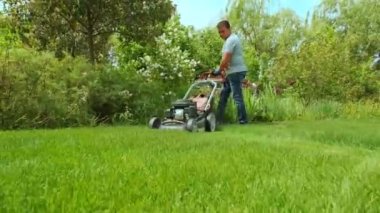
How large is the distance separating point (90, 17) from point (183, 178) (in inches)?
342

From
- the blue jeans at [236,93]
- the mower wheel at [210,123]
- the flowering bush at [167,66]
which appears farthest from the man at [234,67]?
the flowering bush at [167,66]

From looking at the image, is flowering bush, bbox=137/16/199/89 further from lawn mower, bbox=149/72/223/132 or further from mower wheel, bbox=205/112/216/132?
mower wheel, bbox=205/112/216/132

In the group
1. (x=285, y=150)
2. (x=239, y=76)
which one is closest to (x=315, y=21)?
(x=239, y=76)

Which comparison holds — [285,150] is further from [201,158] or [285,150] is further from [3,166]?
[3,166]

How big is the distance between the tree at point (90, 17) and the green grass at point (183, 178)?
6.68m

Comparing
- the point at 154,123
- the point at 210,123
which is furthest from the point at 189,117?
the point at 154,123

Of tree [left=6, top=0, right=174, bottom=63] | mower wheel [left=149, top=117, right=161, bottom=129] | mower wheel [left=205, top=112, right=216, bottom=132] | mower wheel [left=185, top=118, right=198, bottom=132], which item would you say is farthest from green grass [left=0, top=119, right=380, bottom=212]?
tree [left=6, top=0, right=174, bottom=63]

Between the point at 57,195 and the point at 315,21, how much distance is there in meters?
32.7

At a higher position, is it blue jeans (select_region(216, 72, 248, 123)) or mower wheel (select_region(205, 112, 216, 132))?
blue jeans (select_region(216, 72, 248, 123))

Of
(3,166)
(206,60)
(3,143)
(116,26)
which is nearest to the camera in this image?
(3,166)

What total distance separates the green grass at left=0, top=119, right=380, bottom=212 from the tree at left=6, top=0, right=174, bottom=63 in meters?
6.68

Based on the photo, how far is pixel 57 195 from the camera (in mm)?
2498

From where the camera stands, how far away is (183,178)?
9.83 feet

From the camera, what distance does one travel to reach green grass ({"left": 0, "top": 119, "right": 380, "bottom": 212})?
2.35m
